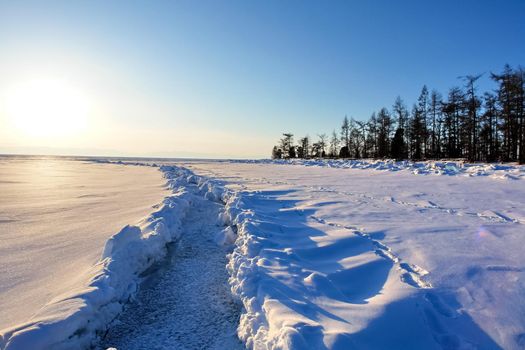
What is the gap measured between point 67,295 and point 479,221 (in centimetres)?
599

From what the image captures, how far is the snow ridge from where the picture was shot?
2.44m

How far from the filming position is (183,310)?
A: 11.7 feet

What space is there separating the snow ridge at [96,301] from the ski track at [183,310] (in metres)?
0.17

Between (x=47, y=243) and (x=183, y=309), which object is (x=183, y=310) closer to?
(x=183, y=309)

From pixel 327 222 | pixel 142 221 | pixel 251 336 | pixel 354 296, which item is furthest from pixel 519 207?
pixel 142 221

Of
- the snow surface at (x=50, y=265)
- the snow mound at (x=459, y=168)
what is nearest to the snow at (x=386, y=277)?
the snow surface at (x=50, y=265)

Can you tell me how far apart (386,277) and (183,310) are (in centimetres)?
233

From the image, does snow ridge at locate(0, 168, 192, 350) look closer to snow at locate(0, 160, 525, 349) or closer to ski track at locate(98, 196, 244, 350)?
snow at locate(0, 160, 525, 349)

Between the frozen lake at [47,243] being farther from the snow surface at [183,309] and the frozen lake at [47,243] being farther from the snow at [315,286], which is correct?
the snow surface at [183,309]

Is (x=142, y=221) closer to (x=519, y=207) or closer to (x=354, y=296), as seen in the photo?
(x=354, y=296)

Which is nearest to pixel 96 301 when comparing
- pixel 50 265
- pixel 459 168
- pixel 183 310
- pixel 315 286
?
pixel 183 310

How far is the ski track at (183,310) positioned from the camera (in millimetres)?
2992

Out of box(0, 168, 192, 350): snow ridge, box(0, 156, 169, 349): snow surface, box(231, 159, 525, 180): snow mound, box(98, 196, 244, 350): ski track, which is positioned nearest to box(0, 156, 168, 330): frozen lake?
box(0, 156, 169, 349): snow surface

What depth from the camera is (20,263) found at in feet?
13.2
